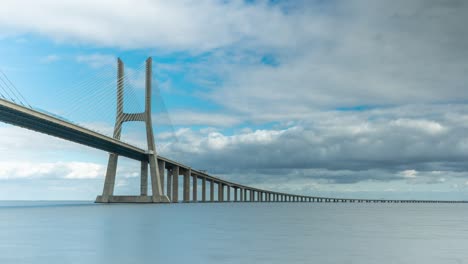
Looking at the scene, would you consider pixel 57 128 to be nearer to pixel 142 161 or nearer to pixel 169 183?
pixel 142 161

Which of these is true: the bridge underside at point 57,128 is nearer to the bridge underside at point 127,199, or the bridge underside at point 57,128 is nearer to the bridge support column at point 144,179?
the bridge support column at point 144,179

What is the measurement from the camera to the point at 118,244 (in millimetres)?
24859

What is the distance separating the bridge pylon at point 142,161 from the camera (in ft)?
273

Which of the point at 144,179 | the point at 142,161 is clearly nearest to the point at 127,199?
the point at 144,179

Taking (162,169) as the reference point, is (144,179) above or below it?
below

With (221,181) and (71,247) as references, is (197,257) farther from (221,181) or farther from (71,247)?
(221,181)

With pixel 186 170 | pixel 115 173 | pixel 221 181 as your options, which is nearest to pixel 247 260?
pixel 115 173

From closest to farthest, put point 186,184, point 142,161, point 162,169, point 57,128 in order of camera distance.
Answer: point 57,128
point 142,161
point 162,169
point 186,184

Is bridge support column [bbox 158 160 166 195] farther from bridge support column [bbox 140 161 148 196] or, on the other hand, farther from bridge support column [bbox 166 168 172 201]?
bridge support column [bbox 166 168 172 201]

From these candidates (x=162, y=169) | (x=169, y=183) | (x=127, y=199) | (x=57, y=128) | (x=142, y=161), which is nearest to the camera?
(x=57, y=128)

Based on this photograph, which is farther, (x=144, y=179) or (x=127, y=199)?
(x=127, y=199)

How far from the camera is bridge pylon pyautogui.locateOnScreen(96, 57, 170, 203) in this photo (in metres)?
83.1

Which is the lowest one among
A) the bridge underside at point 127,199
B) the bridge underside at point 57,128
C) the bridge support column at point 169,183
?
the bridge underside at point 127,199

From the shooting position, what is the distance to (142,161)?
293 feet
